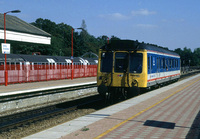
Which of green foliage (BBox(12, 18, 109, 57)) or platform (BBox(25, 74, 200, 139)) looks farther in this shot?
green foliage (BBox(12, 18, 109, 57))

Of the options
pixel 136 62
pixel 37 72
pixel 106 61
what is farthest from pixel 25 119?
pixel 37 72

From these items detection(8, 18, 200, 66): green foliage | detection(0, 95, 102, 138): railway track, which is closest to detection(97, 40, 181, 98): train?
detection(0, 95, 102, 138): railway track

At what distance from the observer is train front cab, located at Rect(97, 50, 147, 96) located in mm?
15477

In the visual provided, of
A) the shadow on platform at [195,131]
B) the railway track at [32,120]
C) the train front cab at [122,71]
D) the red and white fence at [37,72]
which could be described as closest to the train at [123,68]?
the train front cab at [122,71]

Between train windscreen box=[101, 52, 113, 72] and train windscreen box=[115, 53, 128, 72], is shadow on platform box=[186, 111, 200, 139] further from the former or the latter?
train windscreen box=[101, 52, 113, 72]

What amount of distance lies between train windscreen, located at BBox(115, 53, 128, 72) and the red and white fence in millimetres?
16078

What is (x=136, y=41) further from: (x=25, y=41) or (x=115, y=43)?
(x=25, y=41)

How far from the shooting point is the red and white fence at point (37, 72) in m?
29.6

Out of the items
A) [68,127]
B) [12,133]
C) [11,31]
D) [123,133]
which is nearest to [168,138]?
[123,133]

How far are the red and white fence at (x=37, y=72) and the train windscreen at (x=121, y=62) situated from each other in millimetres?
16078

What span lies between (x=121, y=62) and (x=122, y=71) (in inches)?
20.8

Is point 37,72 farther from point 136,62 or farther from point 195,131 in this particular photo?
point 195,131

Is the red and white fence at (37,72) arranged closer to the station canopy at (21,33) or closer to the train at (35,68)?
the train at (35,68)

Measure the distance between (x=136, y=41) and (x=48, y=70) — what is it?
21374 mm
